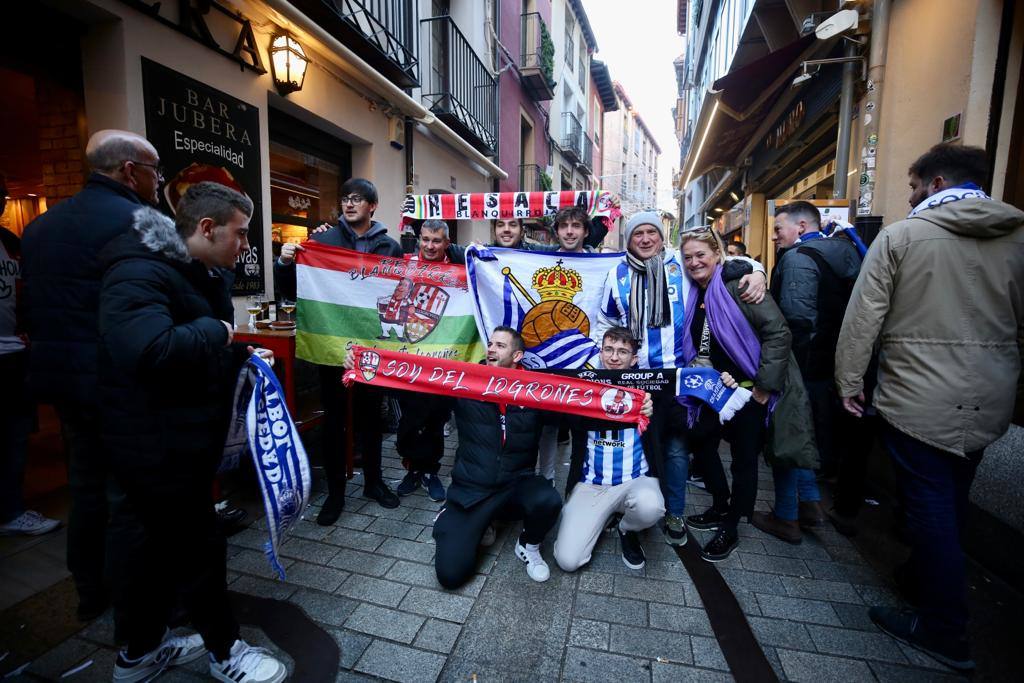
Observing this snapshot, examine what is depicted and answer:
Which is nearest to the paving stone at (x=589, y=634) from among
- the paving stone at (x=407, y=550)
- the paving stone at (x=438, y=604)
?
the paving stone at (x=438, y=604)

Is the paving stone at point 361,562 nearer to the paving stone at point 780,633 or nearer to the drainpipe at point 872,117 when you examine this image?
the paving stone at point 780,633

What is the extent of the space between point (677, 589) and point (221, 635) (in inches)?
85.5

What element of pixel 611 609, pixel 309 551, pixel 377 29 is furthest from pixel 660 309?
pixel 377 29

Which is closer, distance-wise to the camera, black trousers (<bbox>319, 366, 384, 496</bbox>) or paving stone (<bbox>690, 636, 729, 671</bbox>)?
paving stone (<bbox>690, 636, 729, 671</bbox>)

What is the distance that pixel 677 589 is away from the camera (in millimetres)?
2631

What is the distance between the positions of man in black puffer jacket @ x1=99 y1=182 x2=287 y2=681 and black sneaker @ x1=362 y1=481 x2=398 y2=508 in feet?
4.95

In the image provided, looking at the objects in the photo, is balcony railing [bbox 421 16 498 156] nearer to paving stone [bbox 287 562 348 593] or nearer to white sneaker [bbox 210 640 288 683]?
paving stone [bbox 287 562 348 593]

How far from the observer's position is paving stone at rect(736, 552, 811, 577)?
2.79m

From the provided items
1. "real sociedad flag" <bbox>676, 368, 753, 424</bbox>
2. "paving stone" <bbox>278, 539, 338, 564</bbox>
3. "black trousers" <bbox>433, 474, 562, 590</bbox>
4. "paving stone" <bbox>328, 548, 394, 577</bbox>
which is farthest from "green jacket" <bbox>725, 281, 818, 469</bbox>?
"paving stone" <bbox>278, 539, 338, 564</bbox>

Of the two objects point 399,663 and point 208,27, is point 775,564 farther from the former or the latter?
point 208,27

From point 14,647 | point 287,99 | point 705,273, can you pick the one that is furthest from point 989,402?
point 287,99

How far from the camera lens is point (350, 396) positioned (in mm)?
3613

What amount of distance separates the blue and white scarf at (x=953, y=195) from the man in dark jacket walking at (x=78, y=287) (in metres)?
3.58

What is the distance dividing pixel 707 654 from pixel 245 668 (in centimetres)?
194
